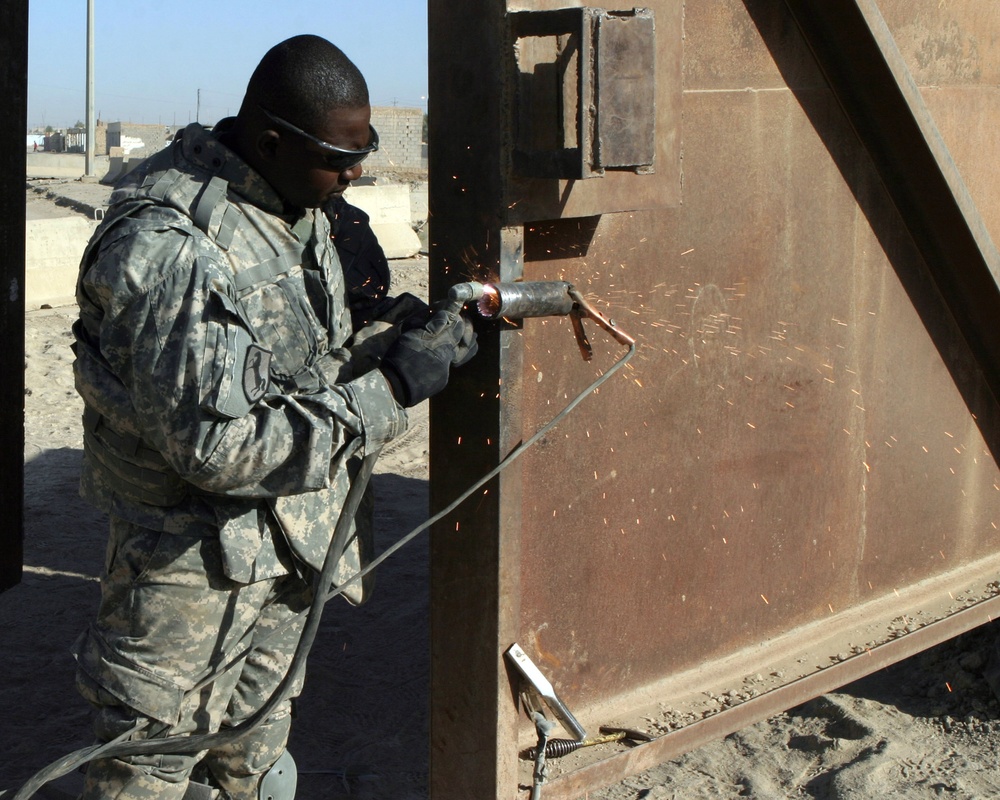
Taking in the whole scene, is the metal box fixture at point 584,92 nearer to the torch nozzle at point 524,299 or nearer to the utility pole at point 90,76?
the torch nozzle at point 524,299

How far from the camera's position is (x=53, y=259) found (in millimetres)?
9609

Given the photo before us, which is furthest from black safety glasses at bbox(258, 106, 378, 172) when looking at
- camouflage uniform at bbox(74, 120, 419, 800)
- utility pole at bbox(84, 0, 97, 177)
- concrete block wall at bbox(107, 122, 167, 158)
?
concrete block wall at bbox(107, 122, 167, 158)

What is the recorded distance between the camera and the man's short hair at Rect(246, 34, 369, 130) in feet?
7.16

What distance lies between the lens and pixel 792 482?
9.66ft

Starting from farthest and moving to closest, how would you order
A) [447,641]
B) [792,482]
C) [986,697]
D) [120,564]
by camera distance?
[986,697] → [792,482] → [447,641] → [120,564]

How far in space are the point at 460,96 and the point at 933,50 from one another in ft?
5.07

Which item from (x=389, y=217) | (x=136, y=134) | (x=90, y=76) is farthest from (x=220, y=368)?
(x=136, y=134)

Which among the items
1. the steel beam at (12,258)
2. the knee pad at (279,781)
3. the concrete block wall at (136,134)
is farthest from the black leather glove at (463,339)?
the concrete block wall at (136,134)

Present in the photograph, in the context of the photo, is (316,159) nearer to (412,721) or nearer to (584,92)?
(584,92)

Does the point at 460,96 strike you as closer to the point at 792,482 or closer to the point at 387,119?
the point at 792,482

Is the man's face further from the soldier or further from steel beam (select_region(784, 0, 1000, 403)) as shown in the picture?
steel beam (select_region(784, 0, 1000, 403))

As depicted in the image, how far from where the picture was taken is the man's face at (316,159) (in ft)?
7.26

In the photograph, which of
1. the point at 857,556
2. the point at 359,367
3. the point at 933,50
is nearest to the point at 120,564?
the point at 359,367

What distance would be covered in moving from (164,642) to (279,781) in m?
0.58
